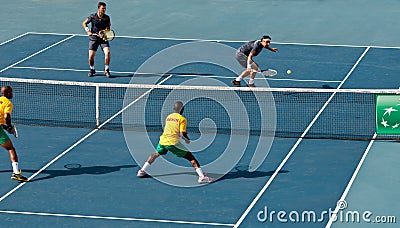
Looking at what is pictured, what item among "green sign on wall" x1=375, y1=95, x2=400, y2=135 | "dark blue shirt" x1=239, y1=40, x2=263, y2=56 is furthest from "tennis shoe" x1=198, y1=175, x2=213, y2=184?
"dark blue shirt" x1=239, y1=40, x2=263, y2=56

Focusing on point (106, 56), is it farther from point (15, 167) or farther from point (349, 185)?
point (349, 185)

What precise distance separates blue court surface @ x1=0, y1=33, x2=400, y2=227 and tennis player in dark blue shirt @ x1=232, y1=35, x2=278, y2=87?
0.68m

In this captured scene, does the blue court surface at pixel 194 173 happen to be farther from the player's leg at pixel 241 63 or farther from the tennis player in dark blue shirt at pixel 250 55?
the tennis player in dark blue shirt at pixel 250 55

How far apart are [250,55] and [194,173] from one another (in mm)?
6389

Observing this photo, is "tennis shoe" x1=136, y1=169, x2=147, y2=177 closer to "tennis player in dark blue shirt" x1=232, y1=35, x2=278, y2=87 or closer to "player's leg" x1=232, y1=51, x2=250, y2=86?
"tennis player in dark blue shirt" x1=232, y1=35, x2=278, y2=87

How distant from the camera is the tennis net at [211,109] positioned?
76.7 feet

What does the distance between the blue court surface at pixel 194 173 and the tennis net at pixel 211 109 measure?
69 mm

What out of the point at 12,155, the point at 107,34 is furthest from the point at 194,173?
the point at 107,34

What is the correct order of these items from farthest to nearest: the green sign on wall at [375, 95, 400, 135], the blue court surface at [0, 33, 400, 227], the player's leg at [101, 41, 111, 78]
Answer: the player's leg at [101, 41, 111, 78]
the green sign on wall at [375, 95, 400, 135]
the blue court surface at [0, 33, 400, 227]

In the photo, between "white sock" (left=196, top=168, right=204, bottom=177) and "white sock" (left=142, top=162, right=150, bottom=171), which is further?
"white sock" (left=142, top=162, right=150, bottom=171)

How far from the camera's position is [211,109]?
81.3 feet

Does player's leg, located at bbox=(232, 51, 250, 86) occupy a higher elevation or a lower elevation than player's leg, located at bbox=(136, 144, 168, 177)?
higher

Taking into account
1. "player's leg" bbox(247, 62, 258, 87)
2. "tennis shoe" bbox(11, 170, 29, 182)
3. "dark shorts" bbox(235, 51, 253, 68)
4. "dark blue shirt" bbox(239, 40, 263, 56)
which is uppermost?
"dark blue shirt" bbox(239, 40, 263, 56)

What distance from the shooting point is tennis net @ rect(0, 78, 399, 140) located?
23.4 meters
